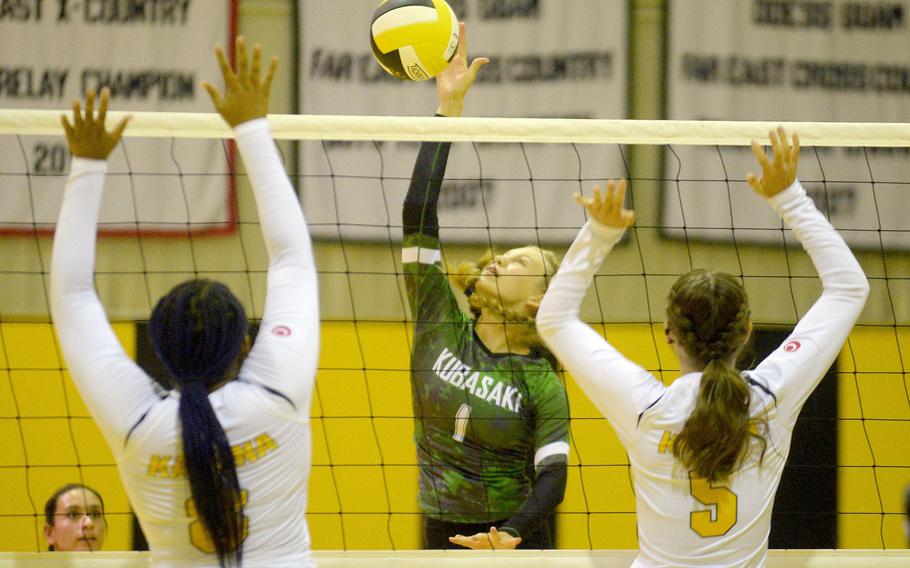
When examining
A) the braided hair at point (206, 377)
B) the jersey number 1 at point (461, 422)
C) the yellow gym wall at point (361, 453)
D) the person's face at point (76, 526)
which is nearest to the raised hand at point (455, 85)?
the jersey number 1 at point (461, 422)

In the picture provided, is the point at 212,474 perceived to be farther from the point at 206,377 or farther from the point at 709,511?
the point at 709,511

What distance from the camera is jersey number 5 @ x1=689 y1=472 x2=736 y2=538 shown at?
7.82 ft

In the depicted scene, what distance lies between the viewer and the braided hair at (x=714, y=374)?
2.33 m

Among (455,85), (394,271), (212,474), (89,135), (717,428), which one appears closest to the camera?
(212,474)

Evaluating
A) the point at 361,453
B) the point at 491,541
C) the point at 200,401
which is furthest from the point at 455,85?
the point at 361,453

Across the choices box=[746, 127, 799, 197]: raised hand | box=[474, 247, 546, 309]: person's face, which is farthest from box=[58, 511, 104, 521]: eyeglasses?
box=[746, 127, 799, 197]: raised hand

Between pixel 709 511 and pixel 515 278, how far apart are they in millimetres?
1729

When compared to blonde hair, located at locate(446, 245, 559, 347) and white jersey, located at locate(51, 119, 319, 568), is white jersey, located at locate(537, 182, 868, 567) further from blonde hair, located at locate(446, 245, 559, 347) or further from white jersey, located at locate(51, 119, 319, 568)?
blonde hair, located at locate(446, 245, 559, 347)

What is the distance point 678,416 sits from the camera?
238cm

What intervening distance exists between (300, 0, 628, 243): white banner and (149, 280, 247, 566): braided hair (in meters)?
4.32

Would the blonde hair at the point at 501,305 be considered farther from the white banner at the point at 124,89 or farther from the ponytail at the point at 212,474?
the white banner at the point at 124,89

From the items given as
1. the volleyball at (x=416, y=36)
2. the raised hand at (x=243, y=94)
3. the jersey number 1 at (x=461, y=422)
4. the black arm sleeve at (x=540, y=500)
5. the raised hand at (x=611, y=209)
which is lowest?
the black arm sleeve at (x=540, y=500)

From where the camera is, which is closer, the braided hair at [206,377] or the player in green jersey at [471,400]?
the braided hair at [206,377]

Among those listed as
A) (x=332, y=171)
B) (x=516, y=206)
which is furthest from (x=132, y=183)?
(x=516, y=206)
